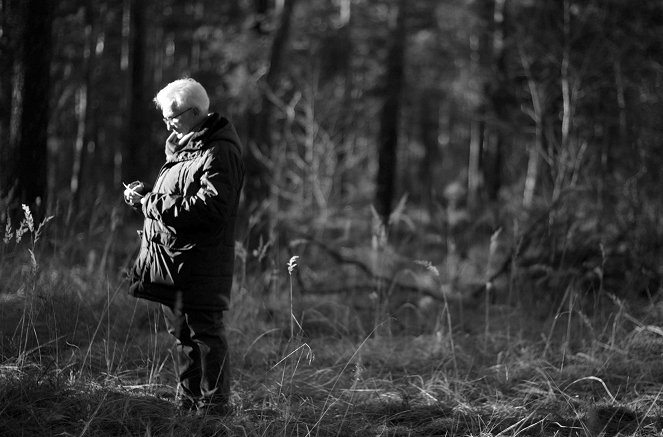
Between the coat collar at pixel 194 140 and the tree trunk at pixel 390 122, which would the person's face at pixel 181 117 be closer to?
the coat collar at pixel 194 140

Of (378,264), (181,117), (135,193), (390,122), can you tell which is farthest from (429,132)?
(135,193)

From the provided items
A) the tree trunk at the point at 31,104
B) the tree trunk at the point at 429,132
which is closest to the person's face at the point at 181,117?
the tree trunk at the point at 31,104

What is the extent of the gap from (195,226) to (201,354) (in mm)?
625

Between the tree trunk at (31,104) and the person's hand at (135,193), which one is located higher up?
the tree trunk at (31,104)

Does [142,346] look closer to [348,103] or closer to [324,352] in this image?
[324,352]

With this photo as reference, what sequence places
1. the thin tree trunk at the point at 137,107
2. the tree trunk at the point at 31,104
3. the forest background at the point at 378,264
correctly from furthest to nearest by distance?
the thin tree trunk at the point at 137,107, the tree trunk at the point at 31,104, the forest background at the point at 378,264

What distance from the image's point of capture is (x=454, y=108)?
2550 cm

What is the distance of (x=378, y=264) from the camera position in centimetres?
710

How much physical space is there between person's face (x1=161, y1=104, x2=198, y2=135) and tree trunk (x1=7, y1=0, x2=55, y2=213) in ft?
Answer: 9.13

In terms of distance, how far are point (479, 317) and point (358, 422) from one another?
2.37 meters

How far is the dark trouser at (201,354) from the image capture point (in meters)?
3.15

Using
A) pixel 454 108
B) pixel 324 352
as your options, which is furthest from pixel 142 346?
pixel 454 108

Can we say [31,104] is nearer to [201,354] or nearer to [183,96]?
[183,96]

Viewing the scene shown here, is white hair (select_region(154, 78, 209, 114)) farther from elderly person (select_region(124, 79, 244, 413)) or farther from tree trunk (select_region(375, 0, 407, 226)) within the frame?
tree trunk (select_region(375, 0, 407, 226))
